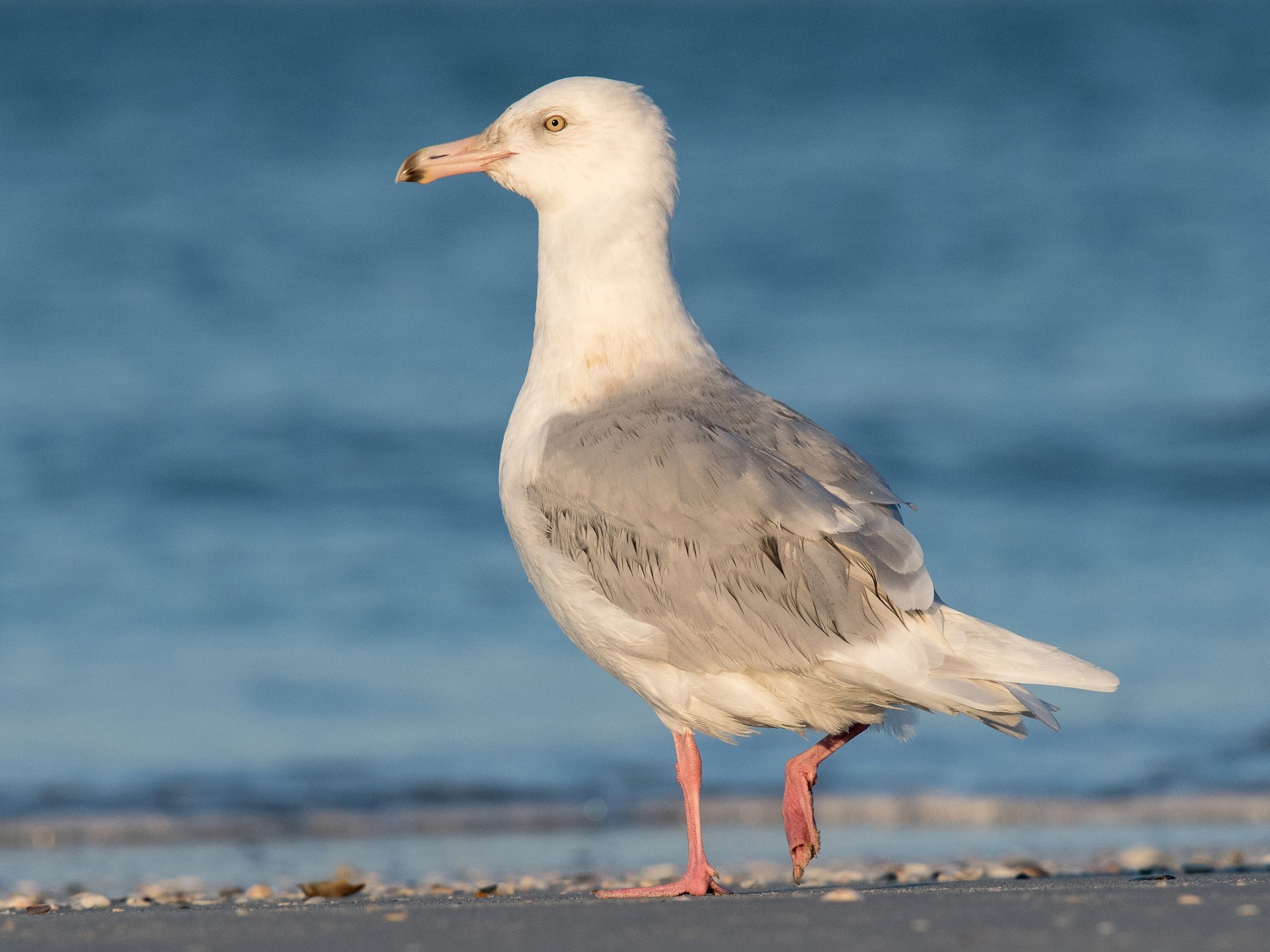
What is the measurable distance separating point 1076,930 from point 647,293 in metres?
2.46

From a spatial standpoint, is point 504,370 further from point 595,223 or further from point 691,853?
point 691,853

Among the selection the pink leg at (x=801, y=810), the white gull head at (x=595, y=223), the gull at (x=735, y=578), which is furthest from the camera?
the white gull head at (x=595, y=223)

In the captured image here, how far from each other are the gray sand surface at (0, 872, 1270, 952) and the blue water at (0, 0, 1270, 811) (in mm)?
3602

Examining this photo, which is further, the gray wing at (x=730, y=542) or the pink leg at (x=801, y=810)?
the pink leg at (x=801, y=810)

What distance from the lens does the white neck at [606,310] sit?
5.17 m

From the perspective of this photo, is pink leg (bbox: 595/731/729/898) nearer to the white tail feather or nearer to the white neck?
the white tail feather

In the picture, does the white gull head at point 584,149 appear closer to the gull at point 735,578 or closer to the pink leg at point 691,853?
the gull at point 735,578

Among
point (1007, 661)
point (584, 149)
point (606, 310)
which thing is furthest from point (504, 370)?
point (1007, 661)

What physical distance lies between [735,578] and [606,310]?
1109 mm

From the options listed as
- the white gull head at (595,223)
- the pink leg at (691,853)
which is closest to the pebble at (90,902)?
the pink leg at (691,853)

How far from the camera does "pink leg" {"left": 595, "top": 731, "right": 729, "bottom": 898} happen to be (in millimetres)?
4578

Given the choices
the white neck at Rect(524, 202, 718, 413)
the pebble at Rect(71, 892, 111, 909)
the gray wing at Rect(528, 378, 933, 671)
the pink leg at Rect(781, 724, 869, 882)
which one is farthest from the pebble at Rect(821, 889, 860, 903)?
the pebble at Rect(71, 892, 111, 909)

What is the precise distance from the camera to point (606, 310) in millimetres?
5273

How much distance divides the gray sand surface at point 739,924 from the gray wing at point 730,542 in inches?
26.5
